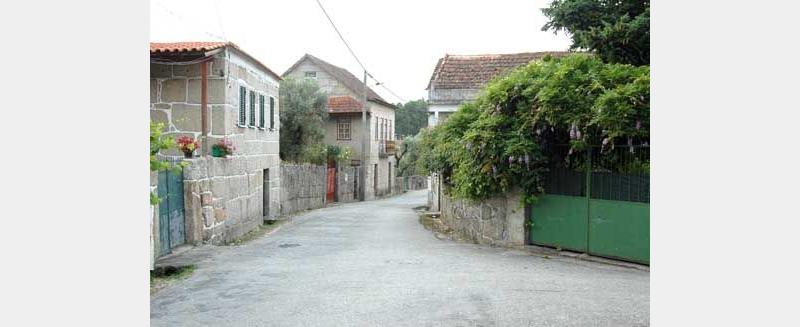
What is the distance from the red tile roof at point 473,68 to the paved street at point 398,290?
13394 millimetres

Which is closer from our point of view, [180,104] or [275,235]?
[180,104]

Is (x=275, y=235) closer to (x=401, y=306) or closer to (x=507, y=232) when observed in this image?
(x=507, y=232)

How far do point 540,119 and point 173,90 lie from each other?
810 cm

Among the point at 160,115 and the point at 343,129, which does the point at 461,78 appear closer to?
the point at 160,115

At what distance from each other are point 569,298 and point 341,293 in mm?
2800

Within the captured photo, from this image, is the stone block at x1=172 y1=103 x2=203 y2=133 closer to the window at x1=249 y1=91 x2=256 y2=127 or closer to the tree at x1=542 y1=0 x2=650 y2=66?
the window at x1=249 y1=91 x2=256 y2=127

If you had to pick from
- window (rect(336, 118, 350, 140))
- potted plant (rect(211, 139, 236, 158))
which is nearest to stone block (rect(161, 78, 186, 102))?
potted plant (rect(211, 139, 236, 158))

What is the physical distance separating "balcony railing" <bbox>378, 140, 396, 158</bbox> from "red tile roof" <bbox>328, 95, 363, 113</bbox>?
4453 mm

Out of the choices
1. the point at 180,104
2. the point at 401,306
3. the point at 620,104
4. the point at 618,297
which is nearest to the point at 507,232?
the point at 620,104

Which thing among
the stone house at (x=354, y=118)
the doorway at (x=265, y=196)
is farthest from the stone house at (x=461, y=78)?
the stone house at (x=354, y=118)

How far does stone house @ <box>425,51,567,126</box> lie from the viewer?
84.1 ft

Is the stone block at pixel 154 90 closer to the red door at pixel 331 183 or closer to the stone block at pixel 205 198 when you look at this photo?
the stone block at pixel 205 198

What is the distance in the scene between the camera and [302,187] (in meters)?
27.3

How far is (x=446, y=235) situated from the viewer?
659 inches
